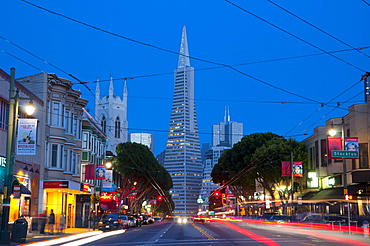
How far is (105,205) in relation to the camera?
8369 cm

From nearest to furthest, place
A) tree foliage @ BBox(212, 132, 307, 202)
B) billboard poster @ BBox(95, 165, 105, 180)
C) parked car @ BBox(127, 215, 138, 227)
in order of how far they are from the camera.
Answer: billboard poster @ BBox(95, 165, 105, 180) < parked car @ BBox(127, 215, 138, 227) < tree foliage @ BBox(212, 132, 307, 202)

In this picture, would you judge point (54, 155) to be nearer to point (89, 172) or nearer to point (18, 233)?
point (89, 172)

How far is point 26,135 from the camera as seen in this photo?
28.9 m

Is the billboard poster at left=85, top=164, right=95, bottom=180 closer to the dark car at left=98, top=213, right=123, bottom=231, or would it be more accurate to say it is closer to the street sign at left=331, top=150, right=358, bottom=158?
the dark car at left=98, top=213, right=123, bottom=231

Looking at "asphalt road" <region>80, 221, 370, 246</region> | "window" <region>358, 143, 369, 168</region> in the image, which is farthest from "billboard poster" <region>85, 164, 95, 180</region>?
"window" <region>358, 143, 369, 168</region>

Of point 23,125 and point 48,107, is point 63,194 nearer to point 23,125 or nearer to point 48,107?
point 48,107

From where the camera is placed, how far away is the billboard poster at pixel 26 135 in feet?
94.5

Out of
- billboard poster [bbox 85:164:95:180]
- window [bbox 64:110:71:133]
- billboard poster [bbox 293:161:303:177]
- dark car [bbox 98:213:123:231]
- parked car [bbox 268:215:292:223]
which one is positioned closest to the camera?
dark car [bbox 98:213:123:231]

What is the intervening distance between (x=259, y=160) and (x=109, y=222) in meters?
32.5

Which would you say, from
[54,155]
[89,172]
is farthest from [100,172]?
[54,155]

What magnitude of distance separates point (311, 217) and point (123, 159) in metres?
37.3

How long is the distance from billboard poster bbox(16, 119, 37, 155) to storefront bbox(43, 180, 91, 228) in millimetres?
12267

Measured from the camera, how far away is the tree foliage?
76.1 metres

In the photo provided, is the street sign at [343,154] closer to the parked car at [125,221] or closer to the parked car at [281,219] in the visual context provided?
the parked car at [281,219]
